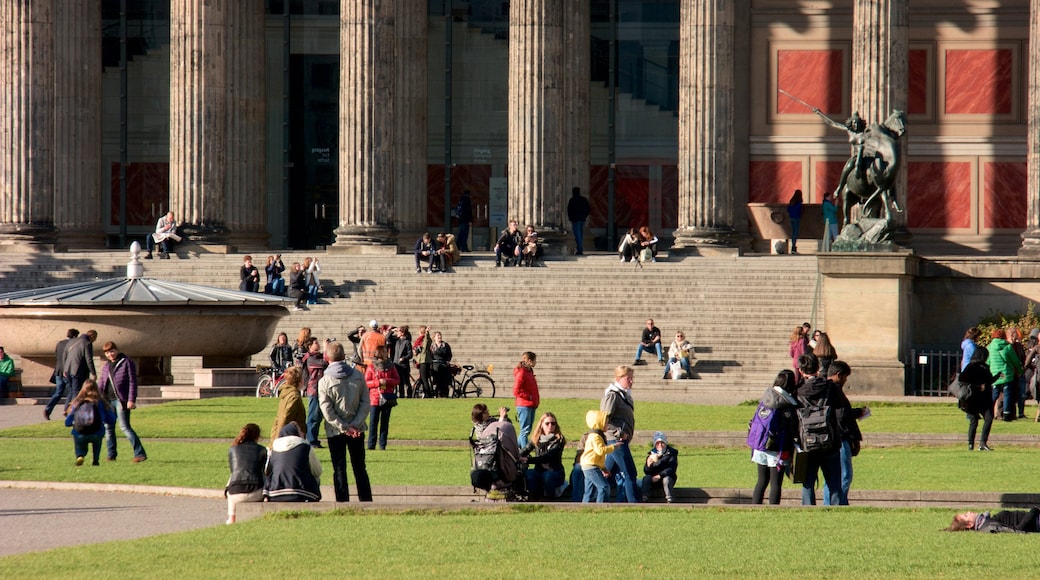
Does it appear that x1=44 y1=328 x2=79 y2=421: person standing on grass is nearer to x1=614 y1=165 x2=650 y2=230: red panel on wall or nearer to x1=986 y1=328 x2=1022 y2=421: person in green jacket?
x1=986 y1=328 x2=1022 y2=421: person in green jacket

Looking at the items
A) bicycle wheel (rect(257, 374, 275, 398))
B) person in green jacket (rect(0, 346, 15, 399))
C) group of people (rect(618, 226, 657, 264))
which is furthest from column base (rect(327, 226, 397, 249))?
person in green jacket (rect(0, 346, 15, 399))

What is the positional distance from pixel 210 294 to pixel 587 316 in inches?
402

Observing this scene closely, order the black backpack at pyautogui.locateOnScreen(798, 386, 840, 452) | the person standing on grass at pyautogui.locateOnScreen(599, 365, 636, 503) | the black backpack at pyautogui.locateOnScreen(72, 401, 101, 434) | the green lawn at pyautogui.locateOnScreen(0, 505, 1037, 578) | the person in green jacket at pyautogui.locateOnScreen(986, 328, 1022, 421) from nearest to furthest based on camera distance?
the green lawn at pyautogui.locateOnScreen(0, 505, 1037, 578), the black backpack at pyautogui.locateOnScreen(798, 386, 840, 452), the person standing on grass at pyautogui.locateOnScreen(599, 365, 636, 503), the black backpack at pyautogui.locateOnScreen(72, 401, 101, 434), the person in green jacket at pyautogui.locateOnScreen(986, 328, 1022, 421)

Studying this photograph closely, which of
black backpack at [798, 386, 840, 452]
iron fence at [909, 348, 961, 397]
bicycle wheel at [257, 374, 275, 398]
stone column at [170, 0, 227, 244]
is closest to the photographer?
black backpack at [798, 386, 840, 452]

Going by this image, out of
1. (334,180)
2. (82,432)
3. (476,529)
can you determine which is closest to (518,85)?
(334,180)

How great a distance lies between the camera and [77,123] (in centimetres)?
5009

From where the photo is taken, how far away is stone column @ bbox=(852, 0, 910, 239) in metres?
45.5

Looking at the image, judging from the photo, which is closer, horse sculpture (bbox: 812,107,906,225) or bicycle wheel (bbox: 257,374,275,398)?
bicycle wheel (bbox: 257,374,275,398)

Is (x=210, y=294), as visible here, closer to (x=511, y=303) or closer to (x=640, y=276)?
(x=511, y=303)

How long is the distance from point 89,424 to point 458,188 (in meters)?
35.7

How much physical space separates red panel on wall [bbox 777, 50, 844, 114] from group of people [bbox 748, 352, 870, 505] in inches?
1387

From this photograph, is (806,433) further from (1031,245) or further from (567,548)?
(1031,245)

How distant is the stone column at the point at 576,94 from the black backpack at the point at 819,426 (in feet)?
104

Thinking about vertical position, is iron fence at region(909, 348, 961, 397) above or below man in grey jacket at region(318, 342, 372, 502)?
below
